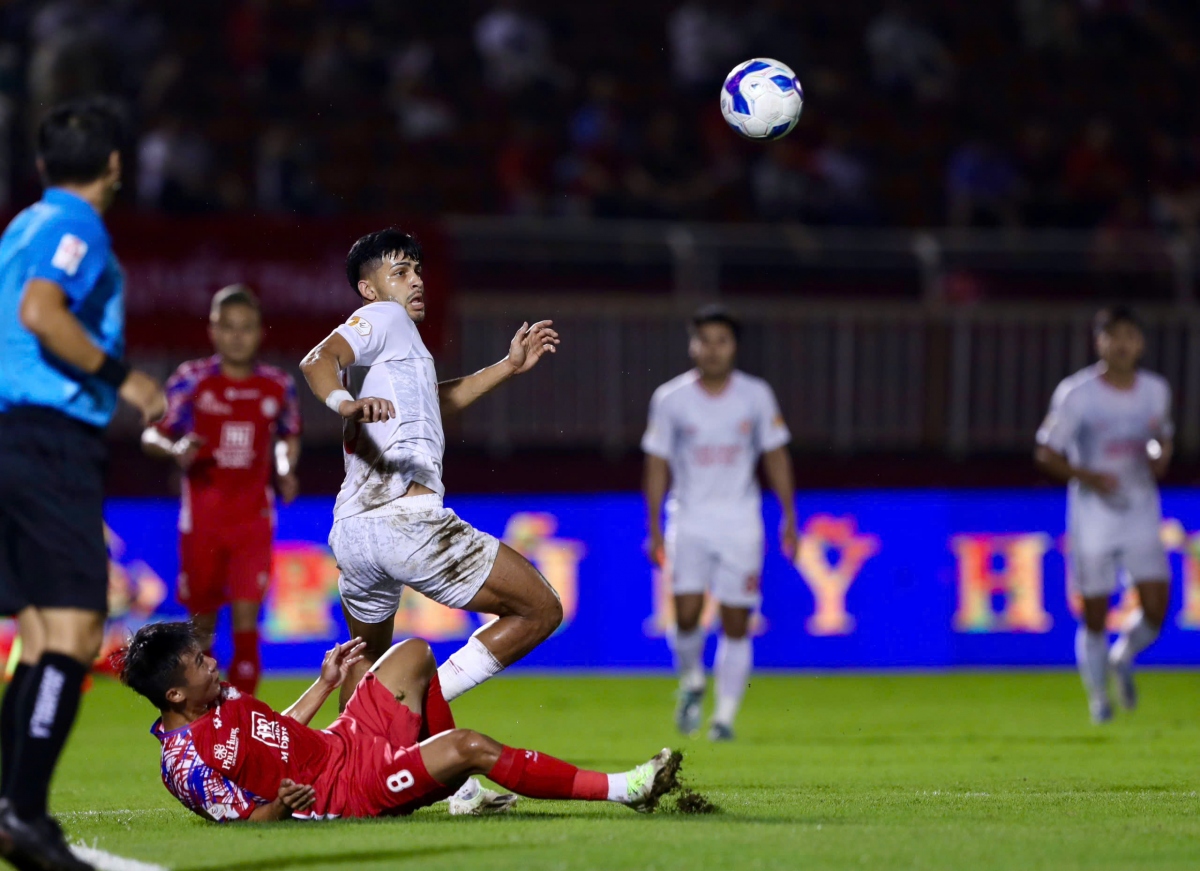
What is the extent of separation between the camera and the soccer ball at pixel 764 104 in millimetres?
8188

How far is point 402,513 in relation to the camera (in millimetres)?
6160

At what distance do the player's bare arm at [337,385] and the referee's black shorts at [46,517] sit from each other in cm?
85

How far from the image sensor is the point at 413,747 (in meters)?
5.80

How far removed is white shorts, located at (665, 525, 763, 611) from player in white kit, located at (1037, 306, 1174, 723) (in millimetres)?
1969

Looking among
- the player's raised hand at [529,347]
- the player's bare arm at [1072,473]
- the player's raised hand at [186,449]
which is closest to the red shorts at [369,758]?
the player's raised hand at [529,347]

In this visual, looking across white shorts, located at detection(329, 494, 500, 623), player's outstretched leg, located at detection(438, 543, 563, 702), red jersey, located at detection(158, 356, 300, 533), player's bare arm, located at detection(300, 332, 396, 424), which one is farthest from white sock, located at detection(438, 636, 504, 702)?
red jersey, located at detection(158, 356, 300, 533)

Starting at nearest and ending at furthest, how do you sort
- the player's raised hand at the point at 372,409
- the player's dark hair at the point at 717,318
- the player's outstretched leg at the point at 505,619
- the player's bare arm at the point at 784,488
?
the player's raised hand at the point at 372,409 < the player's outstretched leg at the point at 505,619 < the player's bare arm at the point at 784,488 < the player's dark hair at the point at 717,318

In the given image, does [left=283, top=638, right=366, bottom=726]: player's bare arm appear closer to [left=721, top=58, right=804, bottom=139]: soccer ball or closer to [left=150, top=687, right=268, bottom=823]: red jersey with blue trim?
[left=150, top=687, right=268, bottom=823]: red jersey with blue trim

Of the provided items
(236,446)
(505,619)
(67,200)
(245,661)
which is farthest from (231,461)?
(67,200)

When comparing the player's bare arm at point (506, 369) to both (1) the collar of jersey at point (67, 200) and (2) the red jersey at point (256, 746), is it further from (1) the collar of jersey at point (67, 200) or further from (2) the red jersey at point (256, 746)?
(1) the collar of jersey at point (67, 200)

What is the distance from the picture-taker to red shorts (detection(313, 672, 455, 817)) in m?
5.92

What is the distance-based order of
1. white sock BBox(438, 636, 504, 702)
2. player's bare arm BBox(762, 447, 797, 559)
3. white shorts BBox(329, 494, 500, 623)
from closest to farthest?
white shorts BBox(329, 494, 500, 623)
white sock BBox(438, 636, 504, 702)
player's bare arm BBox(762, 447, 797, 559)

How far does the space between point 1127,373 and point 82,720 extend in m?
6.88

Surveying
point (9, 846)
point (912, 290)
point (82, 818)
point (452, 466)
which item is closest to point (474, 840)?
point (9, 846)
